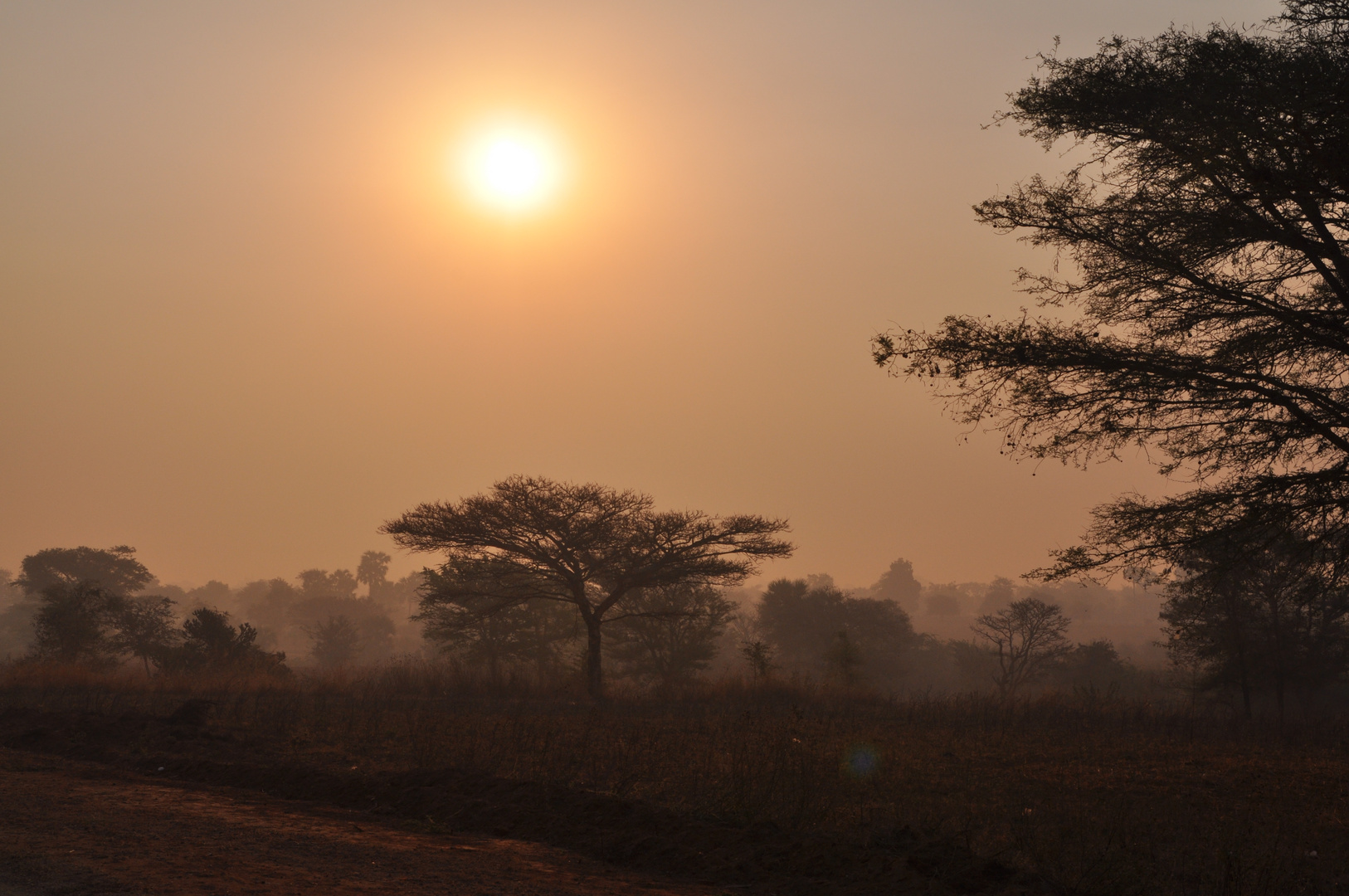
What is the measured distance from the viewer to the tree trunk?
28094mm

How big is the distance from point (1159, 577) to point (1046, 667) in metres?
48.0

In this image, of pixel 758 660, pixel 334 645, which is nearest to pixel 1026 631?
pixel 758 660

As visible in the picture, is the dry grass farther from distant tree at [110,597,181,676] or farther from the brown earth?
distant tree at [110,597,181,676]

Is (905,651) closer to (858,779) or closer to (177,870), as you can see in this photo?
(858,779)

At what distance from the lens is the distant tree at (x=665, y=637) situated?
46.1m

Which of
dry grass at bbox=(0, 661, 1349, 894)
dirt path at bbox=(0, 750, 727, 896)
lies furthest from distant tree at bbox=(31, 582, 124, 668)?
dirt path at bbox=(0, 750, 727, 896)

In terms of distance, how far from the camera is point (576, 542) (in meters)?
30.7

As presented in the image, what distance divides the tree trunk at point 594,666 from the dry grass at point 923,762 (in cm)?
339

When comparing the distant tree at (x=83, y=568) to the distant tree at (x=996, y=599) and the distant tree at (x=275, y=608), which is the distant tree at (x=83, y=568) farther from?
the distant tree at (x=996, y=599)

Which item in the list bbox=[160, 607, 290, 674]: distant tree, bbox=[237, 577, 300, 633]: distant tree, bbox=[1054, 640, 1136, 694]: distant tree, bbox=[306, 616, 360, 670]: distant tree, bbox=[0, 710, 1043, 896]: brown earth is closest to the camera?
bbox=[0, 710, 1043, 896]: brown earth

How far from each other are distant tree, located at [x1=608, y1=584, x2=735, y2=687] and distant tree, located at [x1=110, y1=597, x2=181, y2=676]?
21779 millimetres

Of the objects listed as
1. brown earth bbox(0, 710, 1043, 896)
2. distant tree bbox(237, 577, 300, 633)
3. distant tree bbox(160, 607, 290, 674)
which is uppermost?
distant tree bbox(237, 577, 300, 633)

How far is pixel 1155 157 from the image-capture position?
11.5 metres

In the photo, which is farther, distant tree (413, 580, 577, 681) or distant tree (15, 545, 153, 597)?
distant tree (15, 545, 153, 597)
